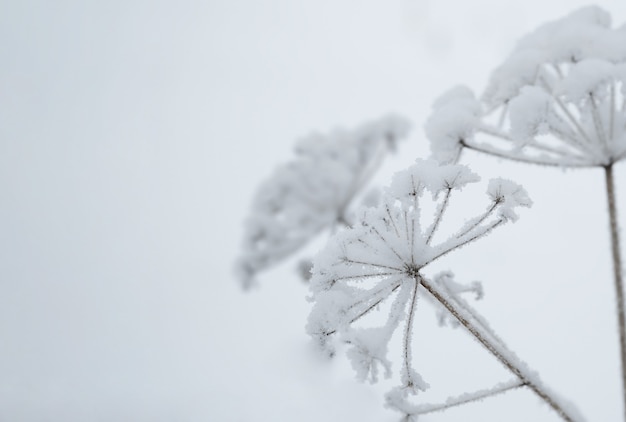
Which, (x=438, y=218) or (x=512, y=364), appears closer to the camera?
(x=512, y=364)

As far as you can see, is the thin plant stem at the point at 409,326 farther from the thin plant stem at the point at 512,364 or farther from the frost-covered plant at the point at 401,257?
the thin plant stem at the point at 512,364

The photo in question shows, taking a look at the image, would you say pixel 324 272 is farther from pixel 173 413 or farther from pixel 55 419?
pixel 55 419

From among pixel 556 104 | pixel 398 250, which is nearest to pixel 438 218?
pixel 398 250

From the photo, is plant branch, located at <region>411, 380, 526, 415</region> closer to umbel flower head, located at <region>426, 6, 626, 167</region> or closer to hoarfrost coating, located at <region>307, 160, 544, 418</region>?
hoarfrost coating, located at <region>307, 160, 544, 418</region>

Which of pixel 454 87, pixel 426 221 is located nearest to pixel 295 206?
pixel 454 87

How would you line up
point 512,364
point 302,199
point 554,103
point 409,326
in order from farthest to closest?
point 302,199 → point 554,103 → point 409,326 → point 512,364

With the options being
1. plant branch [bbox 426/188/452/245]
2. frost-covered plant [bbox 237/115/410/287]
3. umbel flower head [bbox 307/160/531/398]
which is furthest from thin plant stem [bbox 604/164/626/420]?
frost-covered plant [bbox 237/115/410/287]

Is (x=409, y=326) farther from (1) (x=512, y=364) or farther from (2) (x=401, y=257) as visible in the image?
(1) (x=512, y=364)

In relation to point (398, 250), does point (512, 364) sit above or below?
below
